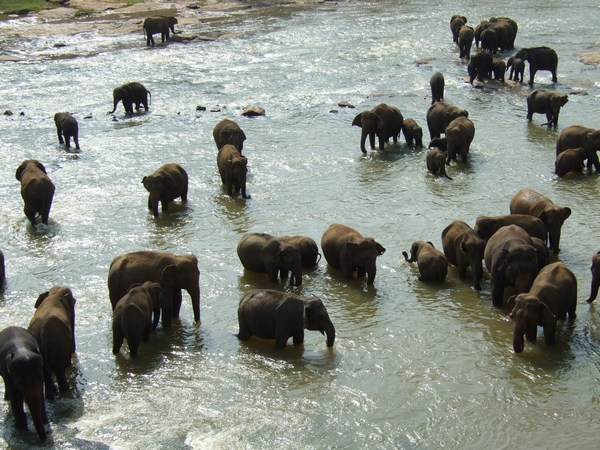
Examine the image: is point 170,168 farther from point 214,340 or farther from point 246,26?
point 246,26

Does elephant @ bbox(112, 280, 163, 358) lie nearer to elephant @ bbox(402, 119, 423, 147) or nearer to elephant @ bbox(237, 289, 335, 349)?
elephant @ bbox(237, 289, 335, 349)

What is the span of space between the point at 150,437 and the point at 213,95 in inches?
750

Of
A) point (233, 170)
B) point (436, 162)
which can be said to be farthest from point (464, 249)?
point (233, 170)

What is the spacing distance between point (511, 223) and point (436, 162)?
4.96 m

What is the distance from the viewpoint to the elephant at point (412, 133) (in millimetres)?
21641

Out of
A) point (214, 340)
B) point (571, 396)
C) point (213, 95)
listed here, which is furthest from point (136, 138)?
point (571, 396)

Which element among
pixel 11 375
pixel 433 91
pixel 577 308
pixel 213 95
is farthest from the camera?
pixel 213 95

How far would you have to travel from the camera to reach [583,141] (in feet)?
62.7

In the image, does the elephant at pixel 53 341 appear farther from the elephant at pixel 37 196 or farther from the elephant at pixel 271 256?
the elephant at pixel 37 196

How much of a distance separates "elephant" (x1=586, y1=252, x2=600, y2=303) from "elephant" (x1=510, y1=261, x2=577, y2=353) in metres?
0.51

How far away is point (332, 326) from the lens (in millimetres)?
11742

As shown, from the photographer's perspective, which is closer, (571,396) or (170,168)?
(571,396)

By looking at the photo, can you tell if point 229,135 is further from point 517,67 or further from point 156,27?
point 156,27

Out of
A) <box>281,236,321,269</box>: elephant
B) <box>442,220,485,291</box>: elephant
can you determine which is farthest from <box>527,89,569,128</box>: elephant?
<box>281,236,321,269</box>: elephant
